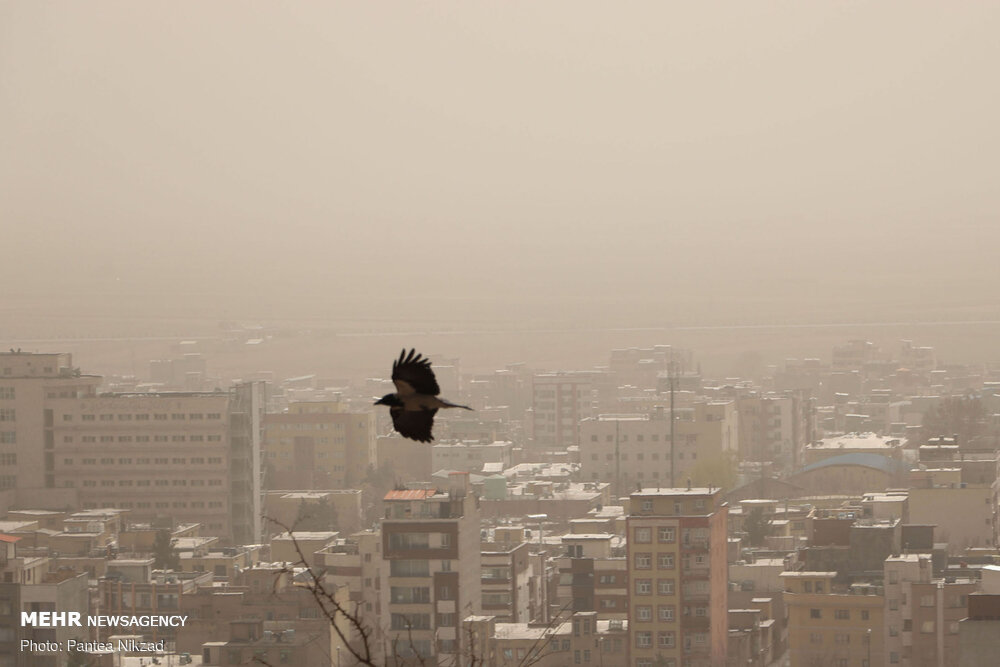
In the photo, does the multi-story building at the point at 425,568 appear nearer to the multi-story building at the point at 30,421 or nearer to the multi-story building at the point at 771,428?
the multi-story building at the point at 30,421

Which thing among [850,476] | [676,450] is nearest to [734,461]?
[676,450]

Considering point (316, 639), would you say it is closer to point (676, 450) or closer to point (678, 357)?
point (676, 450)

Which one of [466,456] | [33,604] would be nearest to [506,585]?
[33,604]

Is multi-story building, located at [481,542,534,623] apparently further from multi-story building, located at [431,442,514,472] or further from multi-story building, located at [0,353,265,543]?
multi-story building, located at [431,442,514,472]

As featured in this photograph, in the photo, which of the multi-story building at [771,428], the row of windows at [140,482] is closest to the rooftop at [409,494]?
the row of windows at [140,482]

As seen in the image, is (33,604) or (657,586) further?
(657,586)

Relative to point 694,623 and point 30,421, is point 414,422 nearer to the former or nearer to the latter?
point 694,623
